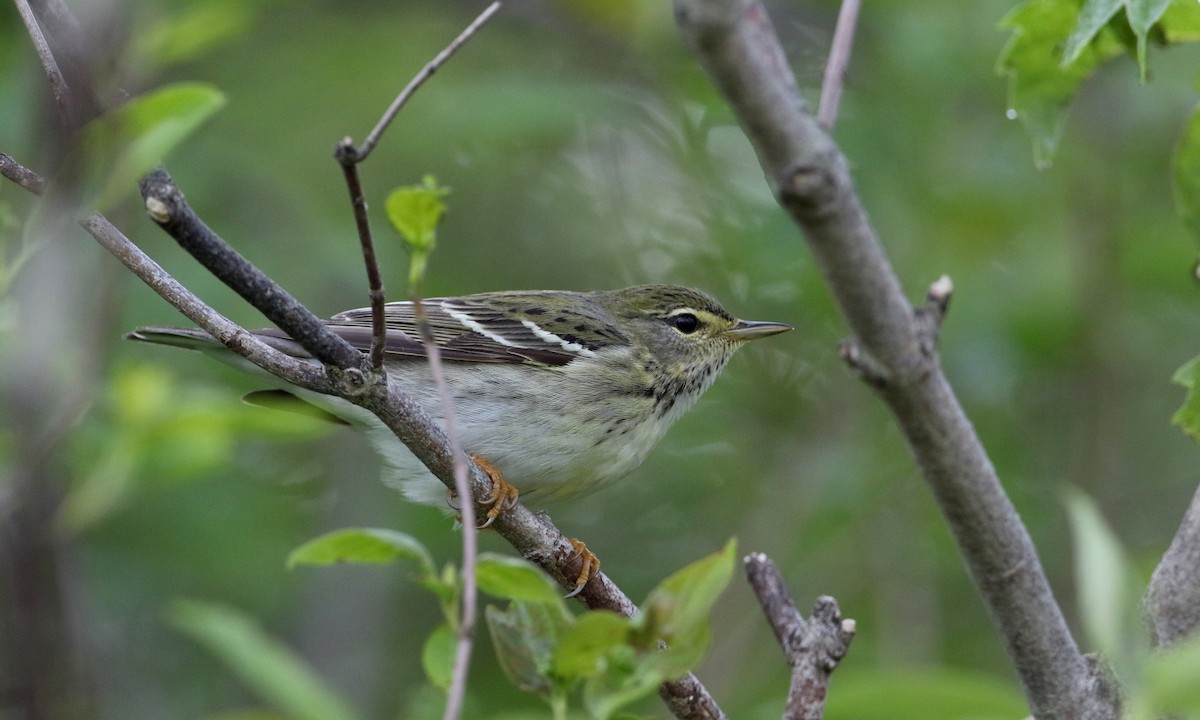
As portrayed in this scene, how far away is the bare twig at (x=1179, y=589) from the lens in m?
2.64

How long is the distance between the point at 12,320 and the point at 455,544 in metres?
4.72

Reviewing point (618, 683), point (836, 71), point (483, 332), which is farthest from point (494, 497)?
point (836, 71)

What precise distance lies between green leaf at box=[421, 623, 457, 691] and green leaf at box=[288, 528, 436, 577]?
182 millimetres

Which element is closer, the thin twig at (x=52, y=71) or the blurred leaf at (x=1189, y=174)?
the thin twig at (x=52, y=71)

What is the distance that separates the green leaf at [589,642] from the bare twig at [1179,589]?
1257 mm

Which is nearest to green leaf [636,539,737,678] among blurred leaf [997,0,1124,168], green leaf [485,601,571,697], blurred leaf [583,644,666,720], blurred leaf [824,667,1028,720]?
blurred leaf [583,644,666,720]

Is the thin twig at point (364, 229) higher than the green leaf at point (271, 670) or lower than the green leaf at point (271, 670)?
higher

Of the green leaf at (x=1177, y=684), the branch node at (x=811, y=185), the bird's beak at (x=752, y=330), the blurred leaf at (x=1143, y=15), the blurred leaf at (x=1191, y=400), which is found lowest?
the green leaf at (x=1177, y=684)

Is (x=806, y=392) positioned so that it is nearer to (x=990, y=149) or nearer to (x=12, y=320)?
(x=990, y=149)

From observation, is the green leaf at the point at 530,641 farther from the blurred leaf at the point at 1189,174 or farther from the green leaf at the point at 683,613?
the blurred leaf at the point at 1189,174

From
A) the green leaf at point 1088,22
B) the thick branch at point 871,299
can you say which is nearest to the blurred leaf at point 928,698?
the thick branch at point 871,299

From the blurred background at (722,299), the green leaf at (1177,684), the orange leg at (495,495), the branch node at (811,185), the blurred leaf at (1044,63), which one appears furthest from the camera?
the blurred background at (722,299)

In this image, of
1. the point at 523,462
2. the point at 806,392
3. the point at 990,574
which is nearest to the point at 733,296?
the point at 806,392

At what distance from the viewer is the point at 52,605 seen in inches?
80.7
